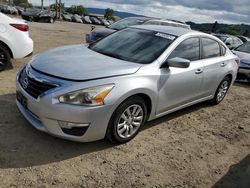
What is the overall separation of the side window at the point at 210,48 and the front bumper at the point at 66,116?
2.64 meters

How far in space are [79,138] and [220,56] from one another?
3.65 metres

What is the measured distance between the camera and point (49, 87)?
370 centimetres

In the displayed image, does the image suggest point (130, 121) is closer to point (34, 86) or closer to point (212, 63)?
point (34, 86)

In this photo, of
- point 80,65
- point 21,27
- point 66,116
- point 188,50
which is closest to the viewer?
point 66,116

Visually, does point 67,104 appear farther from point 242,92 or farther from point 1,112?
point 242,92

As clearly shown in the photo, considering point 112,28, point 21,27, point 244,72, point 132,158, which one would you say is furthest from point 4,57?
point 244,72

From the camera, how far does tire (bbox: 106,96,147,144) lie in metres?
3.93

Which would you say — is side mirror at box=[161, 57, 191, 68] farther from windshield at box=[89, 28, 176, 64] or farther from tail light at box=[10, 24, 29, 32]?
tail light at box=[10, 24, 29, 32]

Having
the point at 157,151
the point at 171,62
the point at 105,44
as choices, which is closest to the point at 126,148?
the point at 157,151

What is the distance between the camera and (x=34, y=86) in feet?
12.6

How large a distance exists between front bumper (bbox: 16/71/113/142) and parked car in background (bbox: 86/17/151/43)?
733 cm

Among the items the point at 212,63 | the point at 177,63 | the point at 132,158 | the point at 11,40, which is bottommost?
the point at 132,158

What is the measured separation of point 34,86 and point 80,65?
65 centimetres

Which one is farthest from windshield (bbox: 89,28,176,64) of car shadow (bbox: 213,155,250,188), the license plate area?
car shadow (bbox: 213,155,250,188)
